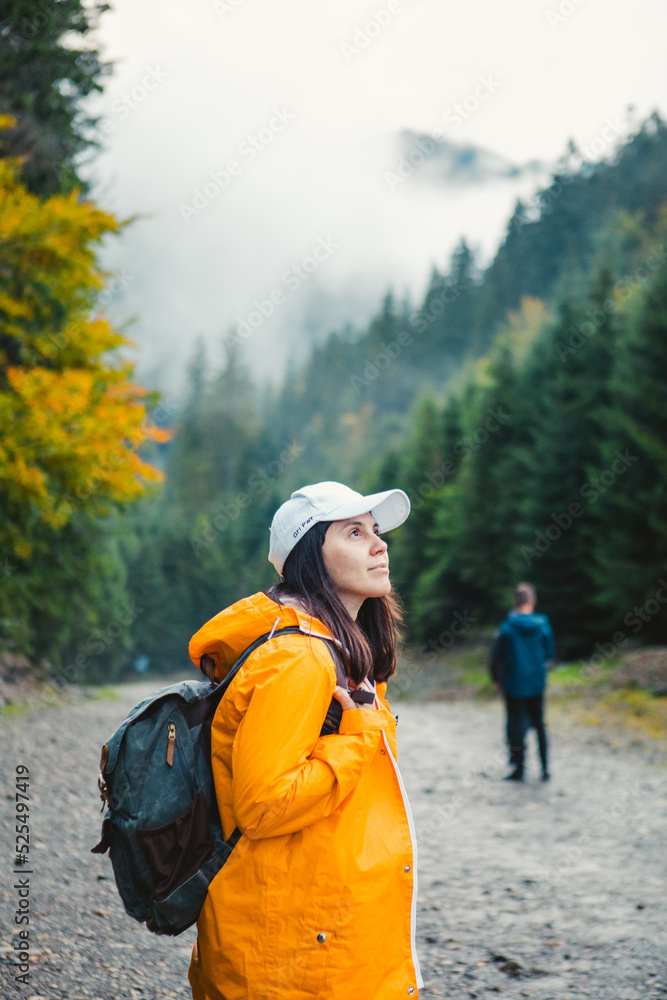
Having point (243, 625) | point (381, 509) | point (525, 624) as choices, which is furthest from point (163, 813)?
point (525, 624)

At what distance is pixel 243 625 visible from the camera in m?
2.13

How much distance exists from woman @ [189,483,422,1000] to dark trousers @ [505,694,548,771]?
307 inches

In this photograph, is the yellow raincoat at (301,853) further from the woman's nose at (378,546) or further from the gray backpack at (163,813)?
the woman's nose at (378,546)

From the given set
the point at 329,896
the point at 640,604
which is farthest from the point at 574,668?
the point at 329,896

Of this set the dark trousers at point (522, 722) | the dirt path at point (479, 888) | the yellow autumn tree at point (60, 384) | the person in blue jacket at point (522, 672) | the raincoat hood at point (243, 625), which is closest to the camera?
the raincoat hood at point (243, 625)

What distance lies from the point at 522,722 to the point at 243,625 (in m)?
8.17

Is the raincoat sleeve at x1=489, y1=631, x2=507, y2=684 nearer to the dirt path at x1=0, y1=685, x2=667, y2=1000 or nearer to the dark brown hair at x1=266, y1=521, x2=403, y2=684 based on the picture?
the dirt path at x1=0, y1=685, x2=667, y2=1000

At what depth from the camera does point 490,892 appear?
5695 millimetres

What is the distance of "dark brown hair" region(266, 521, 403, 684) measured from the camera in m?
2.16

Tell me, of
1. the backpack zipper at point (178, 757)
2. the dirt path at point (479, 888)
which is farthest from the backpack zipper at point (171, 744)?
the dirt path at point (479, 888)

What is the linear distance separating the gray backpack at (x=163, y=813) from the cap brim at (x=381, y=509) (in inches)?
14.8

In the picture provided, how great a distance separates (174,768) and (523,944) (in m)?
3.64

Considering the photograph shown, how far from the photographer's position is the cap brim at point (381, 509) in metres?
2.26

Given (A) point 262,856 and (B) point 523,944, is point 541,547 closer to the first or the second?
(B) point 523,944
